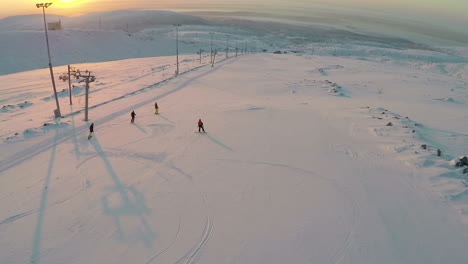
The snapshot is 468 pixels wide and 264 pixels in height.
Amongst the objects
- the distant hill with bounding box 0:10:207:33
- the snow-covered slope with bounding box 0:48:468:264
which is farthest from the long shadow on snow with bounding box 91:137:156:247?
the distant hill with bounding box 0:10:207:33

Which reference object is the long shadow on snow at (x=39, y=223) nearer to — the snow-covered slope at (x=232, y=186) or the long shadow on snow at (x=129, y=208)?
the snow-covered slope at (x=232, y=186)

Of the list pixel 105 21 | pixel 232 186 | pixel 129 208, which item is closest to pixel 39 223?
pixel 129 208

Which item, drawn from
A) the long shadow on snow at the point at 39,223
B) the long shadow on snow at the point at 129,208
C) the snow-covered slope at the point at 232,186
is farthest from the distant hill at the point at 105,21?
the long shadow on snow at the point at 129,208

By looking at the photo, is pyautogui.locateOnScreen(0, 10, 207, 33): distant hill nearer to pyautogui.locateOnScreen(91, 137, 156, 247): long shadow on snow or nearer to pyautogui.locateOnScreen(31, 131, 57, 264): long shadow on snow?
pyautogui.locateOnScreen(31, 131, 57, 264): long shadow on snow

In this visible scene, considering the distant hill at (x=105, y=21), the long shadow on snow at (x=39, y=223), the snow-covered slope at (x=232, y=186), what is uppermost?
the distant hill at (x=105, y=21)

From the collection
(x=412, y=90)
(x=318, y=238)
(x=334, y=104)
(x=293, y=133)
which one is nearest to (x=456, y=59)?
(x=412, y=90)

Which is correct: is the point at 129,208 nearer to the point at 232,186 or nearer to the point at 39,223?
the point at 39,223
